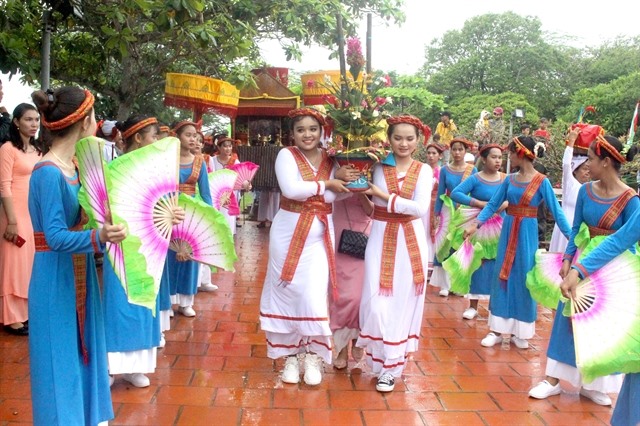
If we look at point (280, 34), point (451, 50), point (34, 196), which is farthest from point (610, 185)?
point (451, 50)

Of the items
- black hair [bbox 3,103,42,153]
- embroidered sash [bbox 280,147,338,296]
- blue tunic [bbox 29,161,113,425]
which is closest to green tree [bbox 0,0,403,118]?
black hair [bbox 3,103,42,153]

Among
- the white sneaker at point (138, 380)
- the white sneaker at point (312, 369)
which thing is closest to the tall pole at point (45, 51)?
the white sneaker at point (138, 380)

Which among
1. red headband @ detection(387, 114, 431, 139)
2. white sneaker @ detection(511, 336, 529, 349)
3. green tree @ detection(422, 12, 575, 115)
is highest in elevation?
green tree @ detection(422, 12, 575, 115)

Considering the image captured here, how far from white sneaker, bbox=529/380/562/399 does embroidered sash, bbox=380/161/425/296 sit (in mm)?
978

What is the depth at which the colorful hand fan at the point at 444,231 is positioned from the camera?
258 inches

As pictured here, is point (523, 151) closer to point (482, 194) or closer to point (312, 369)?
point (482, 194)

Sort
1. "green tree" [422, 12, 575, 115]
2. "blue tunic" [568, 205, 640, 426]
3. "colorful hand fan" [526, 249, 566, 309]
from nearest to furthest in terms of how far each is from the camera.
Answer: "blue tunic" [568, 205, 640, 426], "colorful hand fan" [526, 249, 566, 309], "green tree" [422, 12, 575, 115]

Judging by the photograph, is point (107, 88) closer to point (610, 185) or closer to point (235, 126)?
point (235, 126)

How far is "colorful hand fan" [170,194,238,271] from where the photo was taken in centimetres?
384

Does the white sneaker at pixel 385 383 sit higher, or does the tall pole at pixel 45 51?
the tall pole at pixel 45 51

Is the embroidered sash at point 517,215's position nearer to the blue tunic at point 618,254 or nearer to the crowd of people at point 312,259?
the crowd of people at point 312,259

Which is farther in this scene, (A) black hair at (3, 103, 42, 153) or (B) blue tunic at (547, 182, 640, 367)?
(A) black hair at (3, 103, 42, 153)

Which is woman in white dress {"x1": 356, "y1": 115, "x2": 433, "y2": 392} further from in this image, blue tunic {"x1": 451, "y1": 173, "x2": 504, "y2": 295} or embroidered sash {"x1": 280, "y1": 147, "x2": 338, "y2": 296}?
blue tunic {"x1": 451, "y1": 173, "x2": 504, "y2": 295}

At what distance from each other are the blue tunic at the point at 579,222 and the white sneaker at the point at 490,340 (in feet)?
3.47
